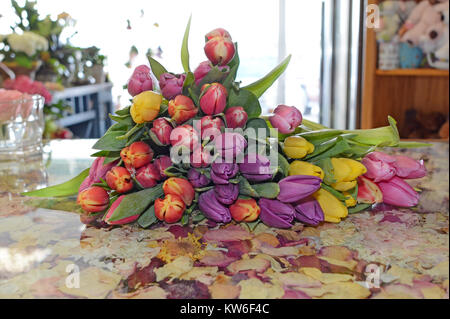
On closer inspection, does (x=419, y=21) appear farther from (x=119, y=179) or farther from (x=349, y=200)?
(x=119, y=179)

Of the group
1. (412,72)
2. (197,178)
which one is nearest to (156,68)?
(197,178)

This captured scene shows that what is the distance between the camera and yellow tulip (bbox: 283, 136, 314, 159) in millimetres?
552

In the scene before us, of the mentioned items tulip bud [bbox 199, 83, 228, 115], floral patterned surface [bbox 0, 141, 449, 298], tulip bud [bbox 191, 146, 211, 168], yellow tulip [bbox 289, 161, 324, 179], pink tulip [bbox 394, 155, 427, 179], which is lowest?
floral patterned surface [bbox 0, 141, 449, 298]

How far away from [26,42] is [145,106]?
196cm

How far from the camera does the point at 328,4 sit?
109 inches

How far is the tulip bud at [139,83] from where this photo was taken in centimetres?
56

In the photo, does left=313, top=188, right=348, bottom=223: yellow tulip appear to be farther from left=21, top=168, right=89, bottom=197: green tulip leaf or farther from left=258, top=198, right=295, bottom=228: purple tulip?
left=21, top=168, right=89, bottom=197: green tulip leaf

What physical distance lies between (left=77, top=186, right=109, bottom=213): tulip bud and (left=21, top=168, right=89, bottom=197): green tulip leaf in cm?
9

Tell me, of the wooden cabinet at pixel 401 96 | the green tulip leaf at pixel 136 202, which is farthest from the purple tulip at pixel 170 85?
the wooden cabinet at pixel 401 96

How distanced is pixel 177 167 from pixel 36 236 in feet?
0.58

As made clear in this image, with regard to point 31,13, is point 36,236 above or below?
below

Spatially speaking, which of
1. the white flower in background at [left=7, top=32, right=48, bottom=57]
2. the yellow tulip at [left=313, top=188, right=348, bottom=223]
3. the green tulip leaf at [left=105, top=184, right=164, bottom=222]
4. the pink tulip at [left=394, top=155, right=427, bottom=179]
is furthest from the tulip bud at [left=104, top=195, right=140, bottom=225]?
the white flower in background at [left=7, top=32, right=48, bottom=57]
